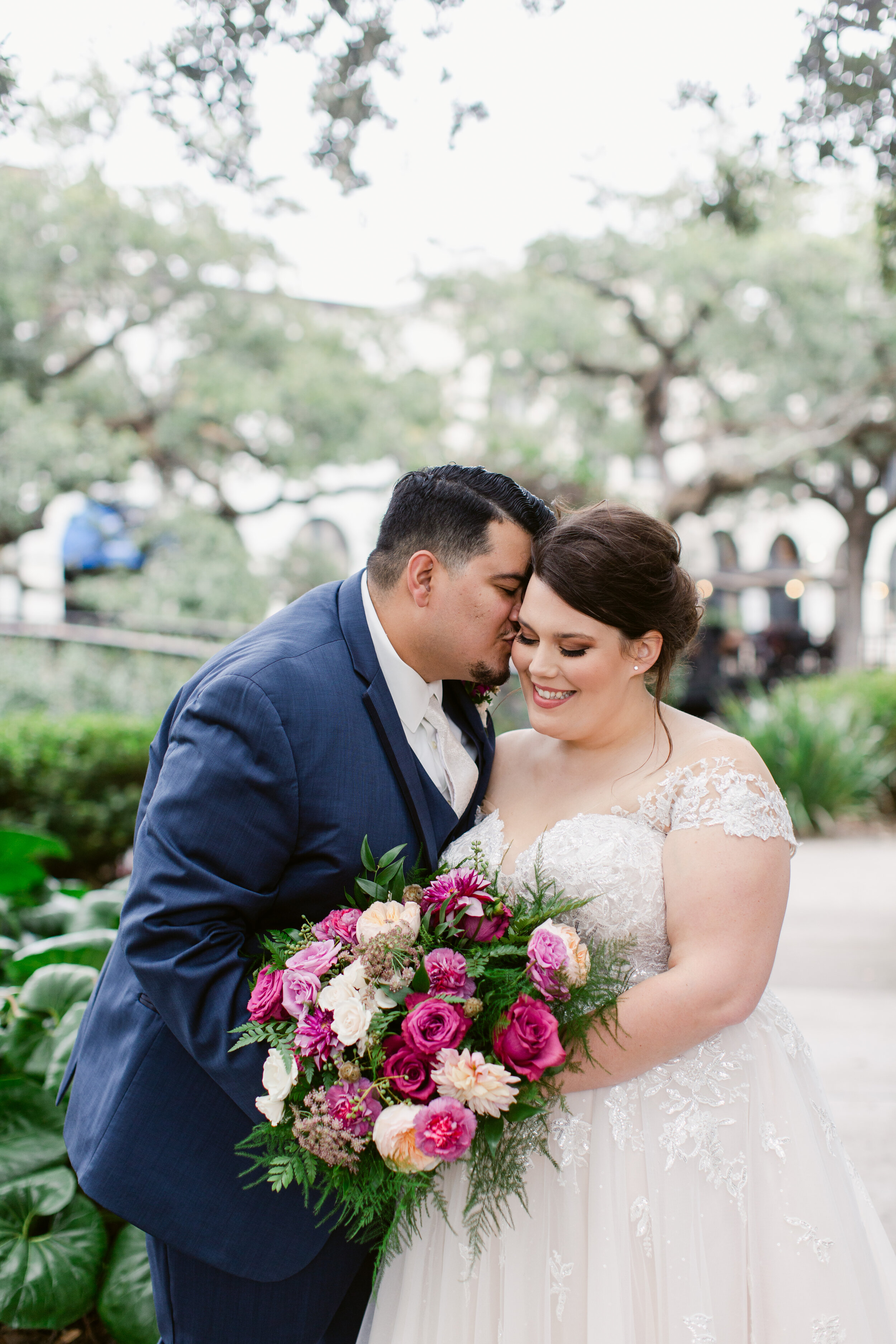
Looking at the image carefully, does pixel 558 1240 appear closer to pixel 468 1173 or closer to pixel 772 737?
pixel 468 1173

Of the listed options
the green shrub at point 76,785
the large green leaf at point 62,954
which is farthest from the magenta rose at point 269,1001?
the green shrub at point 76,785

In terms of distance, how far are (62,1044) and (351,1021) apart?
179 centimetres

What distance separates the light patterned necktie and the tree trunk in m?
20.7

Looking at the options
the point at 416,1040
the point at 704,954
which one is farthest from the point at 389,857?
the point at 704,954

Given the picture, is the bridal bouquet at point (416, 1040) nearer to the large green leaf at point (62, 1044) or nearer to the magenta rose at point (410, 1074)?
the magenta rose at point (410, 1074)

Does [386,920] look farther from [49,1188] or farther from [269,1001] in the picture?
[49,1188]

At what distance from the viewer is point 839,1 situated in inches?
102

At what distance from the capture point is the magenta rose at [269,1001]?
1.89 meters

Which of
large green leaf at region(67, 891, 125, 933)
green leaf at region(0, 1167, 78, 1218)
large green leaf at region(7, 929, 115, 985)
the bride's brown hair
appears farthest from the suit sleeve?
large green leaf at region(67, 891, 125, 933)

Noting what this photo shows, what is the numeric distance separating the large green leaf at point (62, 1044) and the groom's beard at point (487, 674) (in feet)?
5.25

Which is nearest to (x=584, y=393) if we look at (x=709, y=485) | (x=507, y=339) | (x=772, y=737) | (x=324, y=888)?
(x=507, y=339)

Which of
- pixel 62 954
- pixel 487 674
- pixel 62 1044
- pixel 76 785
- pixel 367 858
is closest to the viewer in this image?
pixel 367 858

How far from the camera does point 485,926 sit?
1940mm

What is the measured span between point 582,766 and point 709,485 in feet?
45.9
